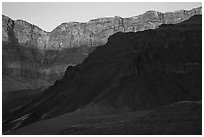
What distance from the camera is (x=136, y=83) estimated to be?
158m

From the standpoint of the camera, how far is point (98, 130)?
9956 cm

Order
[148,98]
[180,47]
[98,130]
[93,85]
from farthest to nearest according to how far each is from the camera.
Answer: [180,47], [93,85], [148,98], [98,130]

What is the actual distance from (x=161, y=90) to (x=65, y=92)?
133ft

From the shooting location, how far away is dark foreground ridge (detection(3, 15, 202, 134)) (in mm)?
147750

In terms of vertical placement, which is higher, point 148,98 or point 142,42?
point 142,42

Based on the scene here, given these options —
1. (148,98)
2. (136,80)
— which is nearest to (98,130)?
(148,98)

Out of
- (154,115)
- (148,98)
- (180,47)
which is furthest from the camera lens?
(180,47)

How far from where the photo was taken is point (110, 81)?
16638cm

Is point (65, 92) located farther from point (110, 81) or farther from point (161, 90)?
point (161, 90)

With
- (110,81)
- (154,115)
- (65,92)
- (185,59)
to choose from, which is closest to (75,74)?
(65,92)

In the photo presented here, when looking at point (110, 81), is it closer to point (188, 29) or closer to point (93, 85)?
point (93, 85)

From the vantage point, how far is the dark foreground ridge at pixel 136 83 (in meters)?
148

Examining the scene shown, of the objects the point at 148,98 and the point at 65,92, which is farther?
the point at 65,92

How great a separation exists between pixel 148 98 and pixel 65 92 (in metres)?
41.2
